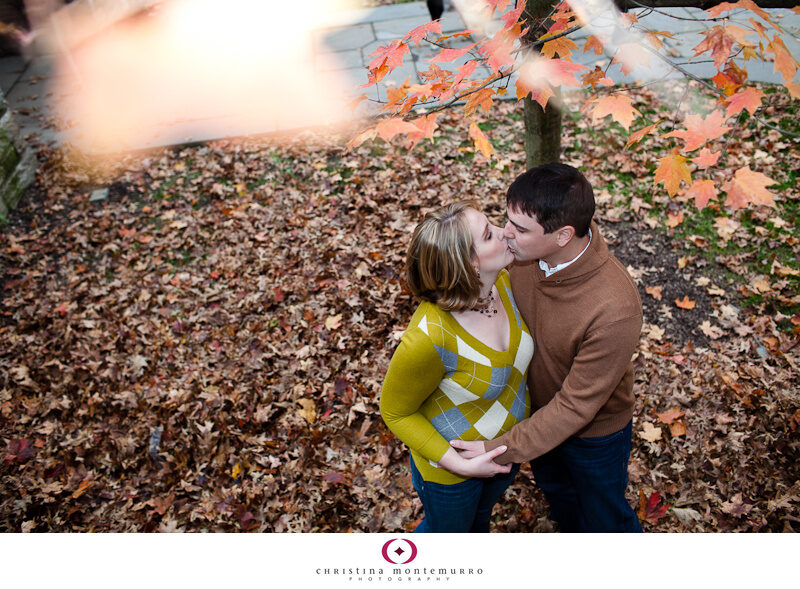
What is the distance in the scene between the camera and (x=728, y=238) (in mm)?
5324

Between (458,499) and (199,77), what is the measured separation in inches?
339

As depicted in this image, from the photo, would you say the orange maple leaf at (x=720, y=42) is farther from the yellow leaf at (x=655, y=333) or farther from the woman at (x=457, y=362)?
the yellow leaf at (x=655, y=333)

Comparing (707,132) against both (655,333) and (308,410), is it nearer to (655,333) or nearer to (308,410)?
(655,333)

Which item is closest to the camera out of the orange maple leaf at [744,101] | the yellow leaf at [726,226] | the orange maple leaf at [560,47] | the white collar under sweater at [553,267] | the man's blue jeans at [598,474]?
the white collar under sweater at [553,267]

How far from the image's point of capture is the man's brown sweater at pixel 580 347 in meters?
2.19

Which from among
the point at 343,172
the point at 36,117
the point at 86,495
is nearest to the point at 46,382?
the point at 86,495

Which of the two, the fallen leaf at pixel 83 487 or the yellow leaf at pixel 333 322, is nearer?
the fallen leaf at pixel 83 487

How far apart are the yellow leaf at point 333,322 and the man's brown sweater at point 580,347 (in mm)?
2709

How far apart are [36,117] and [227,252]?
4804mm

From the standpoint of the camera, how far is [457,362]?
226 centimetres

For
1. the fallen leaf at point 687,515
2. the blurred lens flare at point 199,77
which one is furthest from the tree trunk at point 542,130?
the blurred lens flare at point 199,77

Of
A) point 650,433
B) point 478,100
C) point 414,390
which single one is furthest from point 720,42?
point 650,433

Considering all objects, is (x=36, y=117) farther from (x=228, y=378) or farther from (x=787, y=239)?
(x=787, y=239)

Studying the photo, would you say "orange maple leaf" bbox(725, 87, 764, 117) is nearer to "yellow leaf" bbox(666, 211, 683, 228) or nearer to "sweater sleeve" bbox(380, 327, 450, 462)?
"sweater sleeve" bbox(380, 327, 450, 462)
